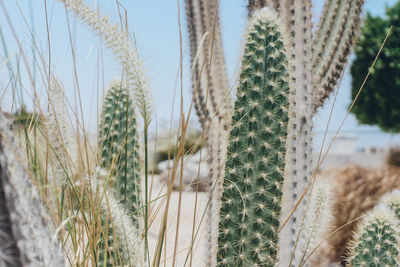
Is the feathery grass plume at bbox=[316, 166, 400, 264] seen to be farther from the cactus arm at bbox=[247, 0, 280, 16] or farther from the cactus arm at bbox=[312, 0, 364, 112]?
the cactus arm at bbox=[247, 0, 280, 16]

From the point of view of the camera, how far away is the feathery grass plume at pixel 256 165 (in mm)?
1265

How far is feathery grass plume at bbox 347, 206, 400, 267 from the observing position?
1648 millimetres

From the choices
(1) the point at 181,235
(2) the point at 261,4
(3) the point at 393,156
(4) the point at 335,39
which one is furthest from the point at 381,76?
(2) the point at 261,4

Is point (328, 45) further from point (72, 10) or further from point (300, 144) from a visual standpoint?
point (72, 10)

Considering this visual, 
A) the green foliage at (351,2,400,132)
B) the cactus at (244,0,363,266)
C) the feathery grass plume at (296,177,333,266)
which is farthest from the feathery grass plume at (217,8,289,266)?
the green foliage at (351,2,400,132)

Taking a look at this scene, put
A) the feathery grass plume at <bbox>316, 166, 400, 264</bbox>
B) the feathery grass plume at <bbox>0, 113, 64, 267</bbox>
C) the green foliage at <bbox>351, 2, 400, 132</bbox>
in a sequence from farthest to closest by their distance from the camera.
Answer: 1. the green foliage at <bbox>351, 2, 400, 132</bbox>
2. the feathery grass plume at <bbox>316, 166, 400, 264</bbox>
3. the feathery grass plume at <bbox>0, 113, 64, 267</bbox>

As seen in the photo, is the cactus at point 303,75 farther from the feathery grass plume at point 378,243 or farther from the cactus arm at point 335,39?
the feathery grass plume at point 378,243

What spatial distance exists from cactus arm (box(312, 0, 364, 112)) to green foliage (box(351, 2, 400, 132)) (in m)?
13.4

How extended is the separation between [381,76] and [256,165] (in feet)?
54.0

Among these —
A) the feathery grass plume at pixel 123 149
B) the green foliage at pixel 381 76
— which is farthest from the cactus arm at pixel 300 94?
the green foliage at pixel 381 76

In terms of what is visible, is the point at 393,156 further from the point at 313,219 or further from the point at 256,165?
the point at 256,165

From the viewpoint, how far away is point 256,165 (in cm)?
129

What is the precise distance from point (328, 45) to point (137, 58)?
208 centimetres

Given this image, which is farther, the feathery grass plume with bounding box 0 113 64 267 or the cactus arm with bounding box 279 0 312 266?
the cactus arm with bounding box 279 0 312 266
